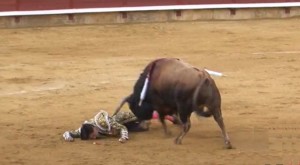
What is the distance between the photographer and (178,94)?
20.0 feet

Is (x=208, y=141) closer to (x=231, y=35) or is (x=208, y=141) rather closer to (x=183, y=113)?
(x=183, y=113)

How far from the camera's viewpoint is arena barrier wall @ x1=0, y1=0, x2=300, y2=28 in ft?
50.0

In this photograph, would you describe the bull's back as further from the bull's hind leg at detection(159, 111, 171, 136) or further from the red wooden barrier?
the red wooden barrier

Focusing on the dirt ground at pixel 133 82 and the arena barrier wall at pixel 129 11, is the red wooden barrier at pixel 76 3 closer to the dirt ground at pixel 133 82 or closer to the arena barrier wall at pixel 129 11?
the arena barrier wall at pixel 129 11

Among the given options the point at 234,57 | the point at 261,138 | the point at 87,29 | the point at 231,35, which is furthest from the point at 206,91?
the point at 87,29

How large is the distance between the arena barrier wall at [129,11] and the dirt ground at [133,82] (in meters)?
0.48

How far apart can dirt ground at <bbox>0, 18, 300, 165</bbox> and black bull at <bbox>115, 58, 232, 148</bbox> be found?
26 centimetres

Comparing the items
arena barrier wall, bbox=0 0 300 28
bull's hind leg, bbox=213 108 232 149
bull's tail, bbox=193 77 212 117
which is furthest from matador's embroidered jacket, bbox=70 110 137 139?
arena barrier wall, bbox=0 0 300 28

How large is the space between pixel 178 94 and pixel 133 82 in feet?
10.7

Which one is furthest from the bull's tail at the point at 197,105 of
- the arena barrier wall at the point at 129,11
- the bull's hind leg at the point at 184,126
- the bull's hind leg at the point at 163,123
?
the arena barrier wall at the point at 129,11

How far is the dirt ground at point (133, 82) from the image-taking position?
6082 mm

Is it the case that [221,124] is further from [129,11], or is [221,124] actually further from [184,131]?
[129,11]

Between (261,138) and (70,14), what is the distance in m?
9.49

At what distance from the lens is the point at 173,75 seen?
6184 millimetres
